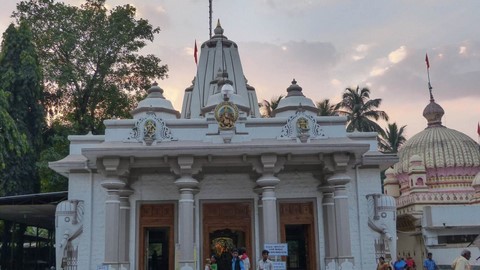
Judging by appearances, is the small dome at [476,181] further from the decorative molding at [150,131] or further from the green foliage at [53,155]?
the green foliage at [53,155]

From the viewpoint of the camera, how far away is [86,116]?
2678 cm

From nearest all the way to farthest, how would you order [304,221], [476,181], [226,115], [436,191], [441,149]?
[226,115]
[304,221]
[476,181]
[436,191]
[441,149]

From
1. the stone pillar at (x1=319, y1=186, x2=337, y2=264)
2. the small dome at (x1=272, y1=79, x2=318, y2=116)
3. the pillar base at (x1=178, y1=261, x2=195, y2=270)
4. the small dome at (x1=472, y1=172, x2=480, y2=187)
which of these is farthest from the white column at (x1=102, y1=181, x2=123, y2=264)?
the small dome at (x1=472, y1=172, x2=480, y2=187)

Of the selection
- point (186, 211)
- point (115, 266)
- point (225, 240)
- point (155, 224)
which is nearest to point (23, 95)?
point (225, 240)

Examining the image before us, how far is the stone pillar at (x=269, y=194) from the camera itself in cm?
1327

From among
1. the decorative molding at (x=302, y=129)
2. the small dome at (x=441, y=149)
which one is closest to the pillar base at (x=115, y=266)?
the decorative molding at (x=302, y=129)

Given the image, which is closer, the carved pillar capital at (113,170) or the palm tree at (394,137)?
the carved pillar capital at (113,170)

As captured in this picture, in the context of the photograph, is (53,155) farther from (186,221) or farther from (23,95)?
(186,221)

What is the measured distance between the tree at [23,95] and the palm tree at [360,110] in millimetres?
20186

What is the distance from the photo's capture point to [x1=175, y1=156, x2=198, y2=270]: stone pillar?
13.1 m

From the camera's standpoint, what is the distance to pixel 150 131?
13945 millimetres

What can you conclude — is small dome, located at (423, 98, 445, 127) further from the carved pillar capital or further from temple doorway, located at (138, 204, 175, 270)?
the carved pillar capital

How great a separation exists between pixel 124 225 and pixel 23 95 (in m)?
14.1

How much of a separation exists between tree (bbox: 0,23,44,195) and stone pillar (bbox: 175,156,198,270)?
45.3 ft
